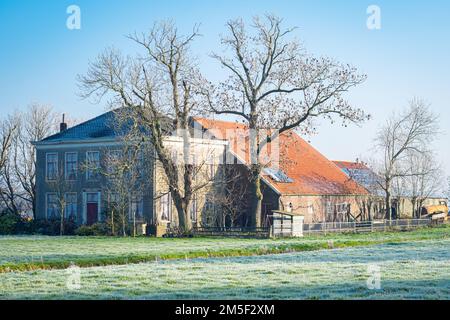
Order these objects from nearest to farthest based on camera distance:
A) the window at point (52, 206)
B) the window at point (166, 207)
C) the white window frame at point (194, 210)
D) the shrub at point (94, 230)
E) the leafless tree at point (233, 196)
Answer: the shrub at point (94, 230)
the window at point (166, 207)
the white window frame at point (194, 210)
the leafless tree at point (233, 196)
the window at point (52, 206)

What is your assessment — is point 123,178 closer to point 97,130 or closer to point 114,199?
point 114,199

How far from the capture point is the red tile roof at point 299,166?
55853 millimetres

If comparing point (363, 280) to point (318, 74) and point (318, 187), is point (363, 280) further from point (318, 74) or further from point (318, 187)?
point (318, 187)

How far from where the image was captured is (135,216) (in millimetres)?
53219

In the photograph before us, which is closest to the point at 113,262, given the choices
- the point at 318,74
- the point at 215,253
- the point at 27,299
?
the point at 215,253

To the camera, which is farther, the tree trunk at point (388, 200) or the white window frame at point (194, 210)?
the tree trunk at point (388, 200)

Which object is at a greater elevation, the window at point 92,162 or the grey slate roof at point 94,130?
the grey slate roof at point 94,130

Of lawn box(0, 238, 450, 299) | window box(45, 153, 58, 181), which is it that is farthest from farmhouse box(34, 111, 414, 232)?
lawn box(0, 238, 450, 299)

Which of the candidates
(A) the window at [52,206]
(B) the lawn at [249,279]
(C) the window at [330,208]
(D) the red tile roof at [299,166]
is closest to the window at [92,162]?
(A) the window at [52,206]

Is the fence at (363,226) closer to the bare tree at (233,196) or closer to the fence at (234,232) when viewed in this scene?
the fence at (234,232)

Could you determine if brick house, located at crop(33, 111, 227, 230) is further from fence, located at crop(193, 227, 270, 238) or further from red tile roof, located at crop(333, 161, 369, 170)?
red tile roof, located at crop(333, 161, 369, 170)

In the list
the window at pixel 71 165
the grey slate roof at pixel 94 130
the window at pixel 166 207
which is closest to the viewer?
the window at pixel 166 207

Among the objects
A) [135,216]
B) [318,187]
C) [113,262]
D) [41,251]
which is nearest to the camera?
[113,262]
